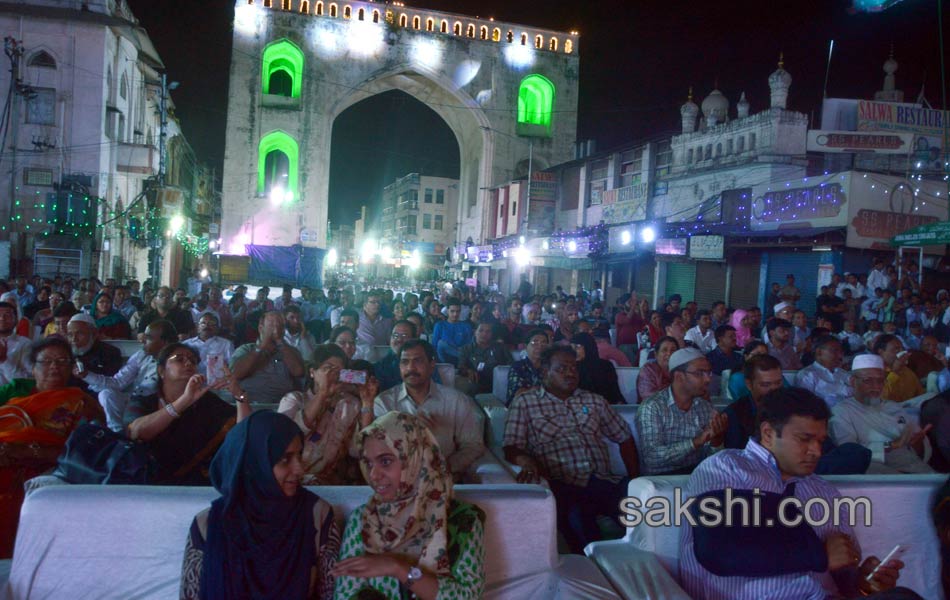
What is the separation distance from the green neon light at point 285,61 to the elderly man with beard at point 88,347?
1248 inches

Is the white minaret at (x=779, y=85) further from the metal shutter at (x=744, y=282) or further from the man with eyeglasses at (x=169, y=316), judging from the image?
the man with eyeglasses at (x=169, y=316)

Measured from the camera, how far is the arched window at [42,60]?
22580 millimetres

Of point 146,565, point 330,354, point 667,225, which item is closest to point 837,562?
point 146,565

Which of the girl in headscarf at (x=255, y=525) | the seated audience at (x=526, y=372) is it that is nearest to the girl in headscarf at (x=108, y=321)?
the seated audience at (x=526, y=372)

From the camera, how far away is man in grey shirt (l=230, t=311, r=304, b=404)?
5.94 meters

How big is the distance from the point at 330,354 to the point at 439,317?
6078 millimetres

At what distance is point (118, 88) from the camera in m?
24.8

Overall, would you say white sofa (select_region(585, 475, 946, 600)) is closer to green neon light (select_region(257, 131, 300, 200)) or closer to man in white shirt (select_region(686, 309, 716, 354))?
man in white shirt (select_region(686, 309, 716, 354))

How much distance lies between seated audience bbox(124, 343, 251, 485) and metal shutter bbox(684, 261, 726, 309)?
17.0m

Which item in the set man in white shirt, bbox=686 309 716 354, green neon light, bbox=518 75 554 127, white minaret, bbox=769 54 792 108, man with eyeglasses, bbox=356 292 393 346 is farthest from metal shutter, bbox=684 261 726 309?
green neon light, bbox=518 75 554 127

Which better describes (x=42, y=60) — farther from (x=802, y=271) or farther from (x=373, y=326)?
(x=802, y=271)

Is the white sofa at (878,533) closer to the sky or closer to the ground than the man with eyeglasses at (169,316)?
closer to the ground

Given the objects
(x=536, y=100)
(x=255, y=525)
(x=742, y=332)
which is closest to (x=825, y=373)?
(x=742, y=332)

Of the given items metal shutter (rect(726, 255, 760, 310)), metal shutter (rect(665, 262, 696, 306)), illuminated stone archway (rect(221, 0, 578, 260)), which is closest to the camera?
metal shutter (rect(726, 255, 760, 310))
